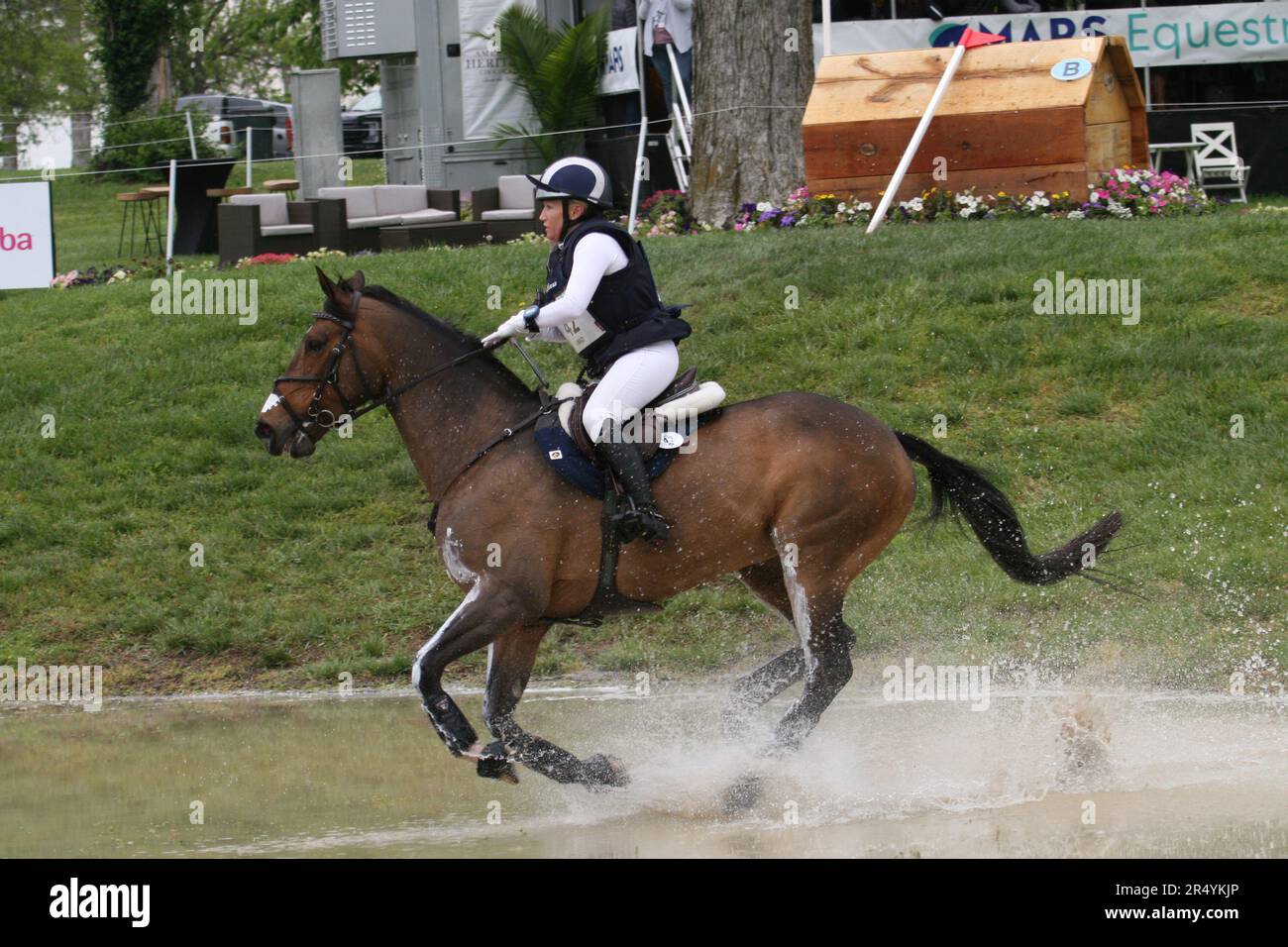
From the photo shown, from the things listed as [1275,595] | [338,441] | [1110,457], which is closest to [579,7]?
[338,441]

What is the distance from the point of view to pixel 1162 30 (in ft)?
67.6

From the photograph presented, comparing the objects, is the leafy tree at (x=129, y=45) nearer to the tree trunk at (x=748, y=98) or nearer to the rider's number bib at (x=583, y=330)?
the tree trunk at (x=748, y=98)

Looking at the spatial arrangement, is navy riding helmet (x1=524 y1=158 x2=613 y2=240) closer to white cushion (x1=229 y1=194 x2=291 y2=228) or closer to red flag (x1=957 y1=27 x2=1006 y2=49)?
red flag (x1=957 y1=27 x2=1006 y2=49)

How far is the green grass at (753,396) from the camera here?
10.1 metres

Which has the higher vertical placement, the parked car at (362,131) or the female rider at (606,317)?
the parked car at (362,131)

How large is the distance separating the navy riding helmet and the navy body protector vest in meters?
0.10

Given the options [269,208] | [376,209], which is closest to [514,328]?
[269,208]

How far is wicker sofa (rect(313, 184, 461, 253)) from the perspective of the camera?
1809 cm

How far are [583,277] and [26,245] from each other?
11.4m

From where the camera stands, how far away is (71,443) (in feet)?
42.1

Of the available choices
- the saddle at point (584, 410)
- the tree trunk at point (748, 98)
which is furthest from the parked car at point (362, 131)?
the saddle at point (584, 410)

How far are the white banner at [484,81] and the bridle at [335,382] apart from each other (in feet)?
55.5

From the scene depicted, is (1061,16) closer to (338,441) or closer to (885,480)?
(338,441)

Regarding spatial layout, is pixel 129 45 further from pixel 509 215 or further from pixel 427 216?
pixel 509 215
